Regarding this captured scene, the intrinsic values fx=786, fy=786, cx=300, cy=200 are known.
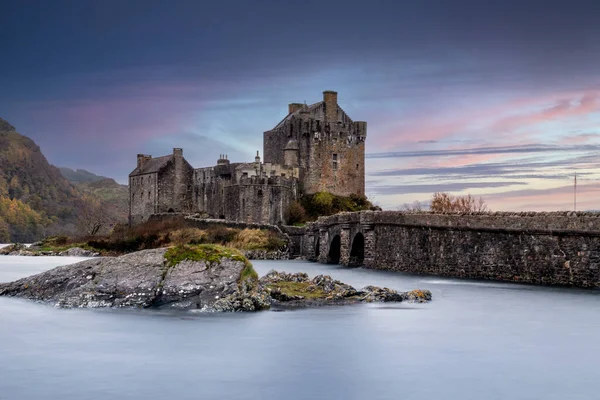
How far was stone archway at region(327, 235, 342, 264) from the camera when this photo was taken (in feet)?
135

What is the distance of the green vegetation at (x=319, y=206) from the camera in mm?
57469

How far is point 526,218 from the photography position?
23656 millimetres

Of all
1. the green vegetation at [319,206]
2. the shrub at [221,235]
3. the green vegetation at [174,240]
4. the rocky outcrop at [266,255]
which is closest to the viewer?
the rocky outcrop at [266,255]

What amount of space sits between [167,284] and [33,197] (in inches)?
3789

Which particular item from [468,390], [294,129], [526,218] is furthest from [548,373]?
[294,129]

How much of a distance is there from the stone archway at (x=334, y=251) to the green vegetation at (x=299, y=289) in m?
18.3

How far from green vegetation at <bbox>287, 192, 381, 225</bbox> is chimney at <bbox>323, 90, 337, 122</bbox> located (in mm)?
6900

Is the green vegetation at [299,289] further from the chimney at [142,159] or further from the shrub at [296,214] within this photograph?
the chimney at [142,159]

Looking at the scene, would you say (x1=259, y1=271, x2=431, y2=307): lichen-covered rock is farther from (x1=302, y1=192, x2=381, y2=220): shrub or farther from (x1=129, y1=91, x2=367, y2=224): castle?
(x1=302, y1=192, x2=381, y2=220): shrub

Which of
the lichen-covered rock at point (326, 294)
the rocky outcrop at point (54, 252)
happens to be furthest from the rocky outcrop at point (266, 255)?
the lichen-covered rock at point (326, 294)

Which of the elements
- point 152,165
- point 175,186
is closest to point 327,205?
point 175,186

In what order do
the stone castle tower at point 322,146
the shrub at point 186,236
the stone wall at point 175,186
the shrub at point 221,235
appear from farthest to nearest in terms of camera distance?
the stone wall at point 175,186 → the stone castle tower at point 322,146 → the shrub at point 186,236 → the shrub at point 221,235

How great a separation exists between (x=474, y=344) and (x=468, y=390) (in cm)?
389

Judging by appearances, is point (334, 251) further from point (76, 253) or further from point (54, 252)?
point (54, 252)
